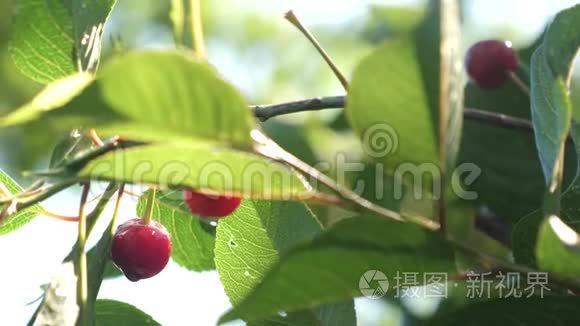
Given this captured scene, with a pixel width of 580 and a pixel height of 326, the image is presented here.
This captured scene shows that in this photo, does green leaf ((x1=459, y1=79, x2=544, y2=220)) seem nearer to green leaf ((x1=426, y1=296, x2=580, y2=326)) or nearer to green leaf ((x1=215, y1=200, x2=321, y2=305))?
green leaf ((x1=215, y1=200, x2=321, y2=305))

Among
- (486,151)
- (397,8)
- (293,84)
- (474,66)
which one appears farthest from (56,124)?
(293,84)

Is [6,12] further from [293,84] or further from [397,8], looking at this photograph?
[397,8]

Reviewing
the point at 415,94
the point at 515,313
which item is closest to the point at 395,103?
the point at 415,94

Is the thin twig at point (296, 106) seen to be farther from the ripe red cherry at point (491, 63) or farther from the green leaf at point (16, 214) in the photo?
the ripe red cherry at point (491, 63)

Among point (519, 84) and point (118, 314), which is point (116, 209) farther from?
point (519, 84)

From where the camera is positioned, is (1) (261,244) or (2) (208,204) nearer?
(2) (208,204)

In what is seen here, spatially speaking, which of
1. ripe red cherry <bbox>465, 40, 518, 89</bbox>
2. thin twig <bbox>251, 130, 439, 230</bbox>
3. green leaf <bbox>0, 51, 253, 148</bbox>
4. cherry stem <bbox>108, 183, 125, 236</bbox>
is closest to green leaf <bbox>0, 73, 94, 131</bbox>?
green leaf <bbox>0, 51, 253, 148</bbox>
